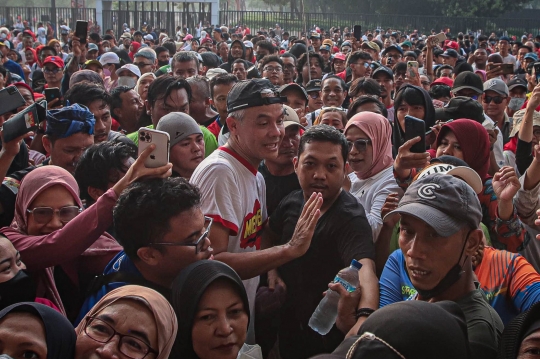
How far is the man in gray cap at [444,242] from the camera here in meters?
2.43

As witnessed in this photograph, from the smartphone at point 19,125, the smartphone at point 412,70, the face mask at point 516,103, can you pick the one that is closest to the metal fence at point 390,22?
the face mask at point 516,103

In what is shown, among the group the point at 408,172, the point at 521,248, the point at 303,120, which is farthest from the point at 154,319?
the point at 303,120

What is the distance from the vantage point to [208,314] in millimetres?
2586

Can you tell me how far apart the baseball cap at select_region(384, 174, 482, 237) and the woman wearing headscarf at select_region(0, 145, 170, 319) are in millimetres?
1106

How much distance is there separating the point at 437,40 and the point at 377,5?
126 feet

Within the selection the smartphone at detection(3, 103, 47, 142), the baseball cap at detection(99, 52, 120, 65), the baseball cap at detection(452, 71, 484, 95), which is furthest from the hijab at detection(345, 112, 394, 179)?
the baseball cap at detection(99, 52, 120, 65)

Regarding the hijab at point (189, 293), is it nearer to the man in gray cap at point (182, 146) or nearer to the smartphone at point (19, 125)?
the smartphone at point (19, 125)

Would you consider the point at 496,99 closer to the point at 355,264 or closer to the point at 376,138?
the point at 376,138

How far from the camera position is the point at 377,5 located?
46.2 meters

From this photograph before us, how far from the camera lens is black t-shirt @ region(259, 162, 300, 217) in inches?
169

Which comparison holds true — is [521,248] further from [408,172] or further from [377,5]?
[377,5]

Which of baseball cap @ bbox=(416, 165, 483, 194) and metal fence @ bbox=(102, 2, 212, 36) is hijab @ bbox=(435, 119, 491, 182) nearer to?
baseball cap @ bbox=(416, 165, 483, 194)

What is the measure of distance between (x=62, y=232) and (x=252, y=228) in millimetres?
1022

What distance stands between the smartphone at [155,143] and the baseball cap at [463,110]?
3614 millimetres
